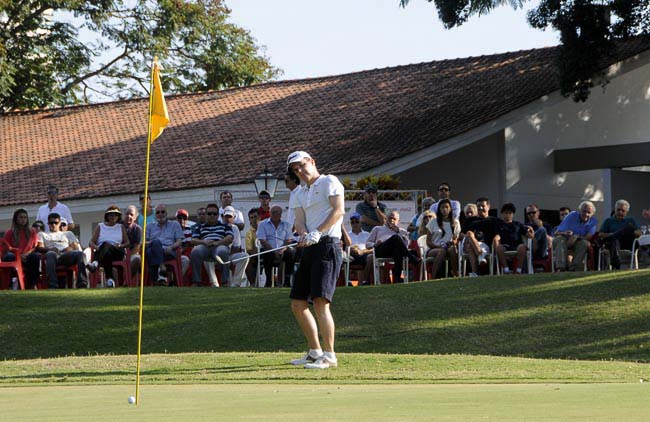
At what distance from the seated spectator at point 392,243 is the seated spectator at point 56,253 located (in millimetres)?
4438

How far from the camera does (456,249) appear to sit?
21.2m

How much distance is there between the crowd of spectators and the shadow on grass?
869 mm

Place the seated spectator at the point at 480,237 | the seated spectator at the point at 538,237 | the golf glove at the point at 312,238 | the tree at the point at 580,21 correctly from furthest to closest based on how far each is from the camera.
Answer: the tree at the point at 580,21 < the seated spectator at the point at 538,237 < the seated spectator at the point at 480,237 < the golf glove at the point at 312,238

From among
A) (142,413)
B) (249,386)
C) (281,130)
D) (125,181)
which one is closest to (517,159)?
(281,130)

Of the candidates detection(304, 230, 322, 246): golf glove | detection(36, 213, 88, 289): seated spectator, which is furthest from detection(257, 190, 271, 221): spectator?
detection(304, 230, 322, 246): golf glove

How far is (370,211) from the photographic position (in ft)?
72.8

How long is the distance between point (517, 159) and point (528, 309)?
13522mm

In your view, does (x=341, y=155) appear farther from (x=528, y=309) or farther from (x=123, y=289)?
(x=528, y=309)

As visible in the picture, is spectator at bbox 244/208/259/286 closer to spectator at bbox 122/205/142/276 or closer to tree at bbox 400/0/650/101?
spectator at bbox 122/205/142/276

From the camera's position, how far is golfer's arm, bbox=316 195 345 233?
12.0m

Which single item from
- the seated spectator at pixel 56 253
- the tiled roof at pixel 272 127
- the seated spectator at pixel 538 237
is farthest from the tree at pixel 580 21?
the seated spectator at pixel 56 253

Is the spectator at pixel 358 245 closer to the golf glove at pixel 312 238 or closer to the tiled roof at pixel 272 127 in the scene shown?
the tiled roof at pixel 272 127

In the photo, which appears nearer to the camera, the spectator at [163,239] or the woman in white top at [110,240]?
the woman in white top at [110,240]

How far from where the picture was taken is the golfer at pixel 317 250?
12.0 meters
